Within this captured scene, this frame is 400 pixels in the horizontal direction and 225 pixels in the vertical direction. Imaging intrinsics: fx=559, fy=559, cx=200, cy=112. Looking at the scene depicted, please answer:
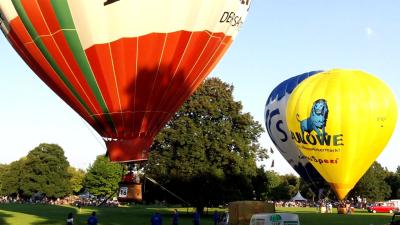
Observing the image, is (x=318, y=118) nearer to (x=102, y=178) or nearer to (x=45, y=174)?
(x=102, y=178)

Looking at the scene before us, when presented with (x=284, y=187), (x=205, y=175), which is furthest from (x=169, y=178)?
(x=284, y=187)

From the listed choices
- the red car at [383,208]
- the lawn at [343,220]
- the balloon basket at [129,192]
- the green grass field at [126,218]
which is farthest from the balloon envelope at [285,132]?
the balloon basket at [129,192]

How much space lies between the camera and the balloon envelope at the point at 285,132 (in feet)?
152

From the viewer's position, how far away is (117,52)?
2027 centimetres

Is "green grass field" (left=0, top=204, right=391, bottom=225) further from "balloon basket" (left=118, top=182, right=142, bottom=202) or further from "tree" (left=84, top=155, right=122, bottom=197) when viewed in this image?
"tree" (left=84, top=155, right=122, bottom=197)

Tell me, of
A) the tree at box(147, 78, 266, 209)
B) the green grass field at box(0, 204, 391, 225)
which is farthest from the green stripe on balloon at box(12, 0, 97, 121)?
the tree at box(147, 78, 266, 209)

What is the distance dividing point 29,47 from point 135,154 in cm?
574

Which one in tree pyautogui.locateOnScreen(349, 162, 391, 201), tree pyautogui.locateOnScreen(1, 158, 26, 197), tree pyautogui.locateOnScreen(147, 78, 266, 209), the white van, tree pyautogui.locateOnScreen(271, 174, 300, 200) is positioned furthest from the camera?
tree pyautogui.locateOnScreen(271, 174, 300, 200)

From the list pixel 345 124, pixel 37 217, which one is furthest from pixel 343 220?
pixel 37 217

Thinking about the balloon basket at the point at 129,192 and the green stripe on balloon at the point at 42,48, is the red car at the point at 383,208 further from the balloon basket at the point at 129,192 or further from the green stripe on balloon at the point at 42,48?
the green stripe on balloon at the point at 42,48

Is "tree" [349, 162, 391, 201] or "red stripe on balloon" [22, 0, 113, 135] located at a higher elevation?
"red stripe on balloon" [22, 0, 113, 135]

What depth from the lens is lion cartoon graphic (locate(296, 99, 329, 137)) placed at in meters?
38.1

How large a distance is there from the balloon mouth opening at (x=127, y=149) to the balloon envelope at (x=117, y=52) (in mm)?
37

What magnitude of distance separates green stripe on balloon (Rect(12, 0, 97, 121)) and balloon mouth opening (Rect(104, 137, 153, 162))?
1.36 metres
